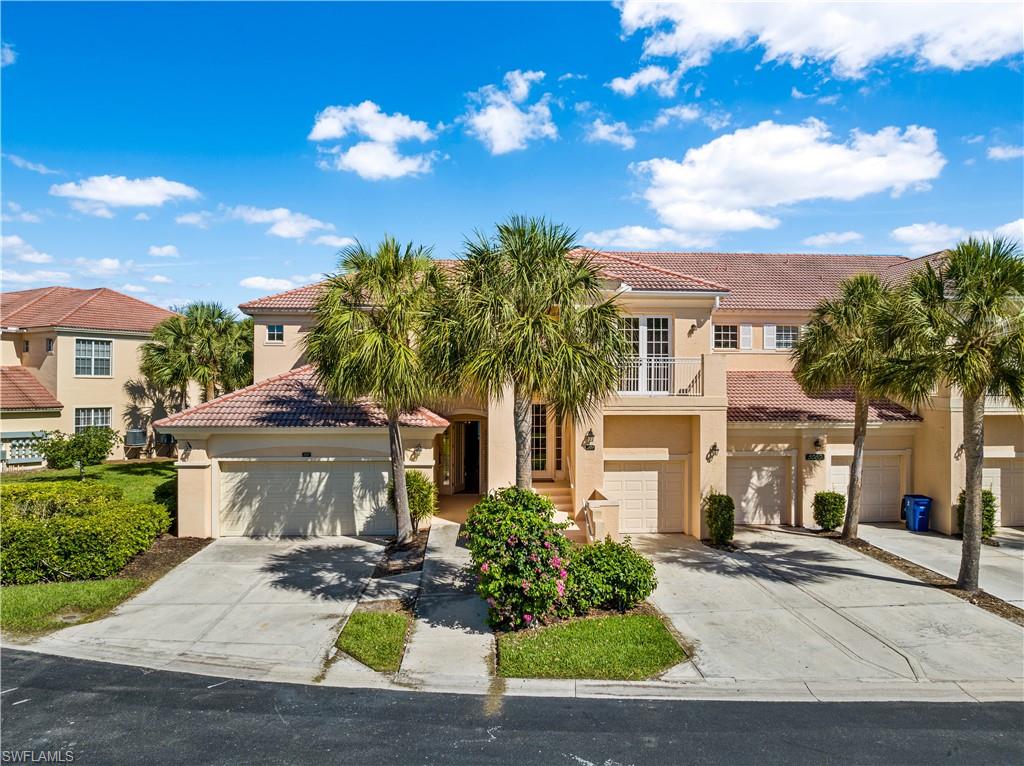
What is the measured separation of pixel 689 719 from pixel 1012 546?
44.7 feet

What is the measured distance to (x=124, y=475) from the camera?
24141 mm

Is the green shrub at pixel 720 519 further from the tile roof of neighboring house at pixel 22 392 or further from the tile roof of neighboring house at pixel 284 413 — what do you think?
the tile roof of neighboring house at pixel 22 392

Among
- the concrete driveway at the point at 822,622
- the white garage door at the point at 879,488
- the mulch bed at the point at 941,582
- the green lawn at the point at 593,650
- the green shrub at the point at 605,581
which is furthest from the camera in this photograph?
the white garage door at the point at 879,488

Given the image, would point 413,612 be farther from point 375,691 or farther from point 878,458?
point 878,458

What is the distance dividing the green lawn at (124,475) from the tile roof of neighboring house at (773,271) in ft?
62.9

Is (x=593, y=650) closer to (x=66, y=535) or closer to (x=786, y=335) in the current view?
(x=66, y=535)

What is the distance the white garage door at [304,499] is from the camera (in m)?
16.0

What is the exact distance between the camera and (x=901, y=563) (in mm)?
14172

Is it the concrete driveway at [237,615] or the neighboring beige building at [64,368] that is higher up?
the neighboring beige building at [64,368]

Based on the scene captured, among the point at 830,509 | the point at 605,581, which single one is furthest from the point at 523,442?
the point at 830,509

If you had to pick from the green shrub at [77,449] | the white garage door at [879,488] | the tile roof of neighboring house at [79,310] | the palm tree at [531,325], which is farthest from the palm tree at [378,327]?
the tile roof of neighboring house at [79,310]

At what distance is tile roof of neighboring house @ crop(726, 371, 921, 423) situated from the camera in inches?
690

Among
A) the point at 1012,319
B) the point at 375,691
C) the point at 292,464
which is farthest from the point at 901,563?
the point at 292,464

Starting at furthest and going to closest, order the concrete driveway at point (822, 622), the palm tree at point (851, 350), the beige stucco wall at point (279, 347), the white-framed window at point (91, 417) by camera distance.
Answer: the white-framed window at point (91, 417) → the beige stucco wall at point (279, 347) → the palm tree at point (851, 350) → the concrete driveway at point (822, 622)
